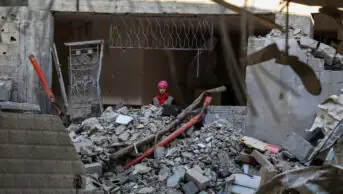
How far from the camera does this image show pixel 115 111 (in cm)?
888

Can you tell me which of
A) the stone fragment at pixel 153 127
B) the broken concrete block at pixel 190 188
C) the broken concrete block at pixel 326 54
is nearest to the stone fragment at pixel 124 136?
the stone fragment at pixel 153 127

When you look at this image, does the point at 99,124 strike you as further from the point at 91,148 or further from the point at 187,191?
the point at 187,191

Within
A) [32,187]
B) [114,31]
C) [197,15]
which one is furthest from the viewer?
[114,31]

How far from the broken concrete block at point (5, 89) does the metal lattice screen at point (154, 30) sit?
207cm

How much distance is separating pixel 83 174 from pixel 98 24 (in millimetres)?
6446

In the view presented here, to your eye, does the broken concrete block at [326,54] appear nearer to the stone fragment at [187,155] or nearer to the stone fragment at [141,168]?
the stone fragment at [187,155]

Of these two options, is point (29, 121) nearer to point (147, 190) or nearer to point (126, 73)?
point (147, 190)

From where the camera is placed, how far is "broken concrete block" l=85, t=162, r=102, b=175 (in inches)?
292

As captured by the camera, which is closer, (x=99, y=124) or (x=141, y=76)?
(x=99, y=124)

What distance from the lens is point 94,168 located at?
24.5 feet

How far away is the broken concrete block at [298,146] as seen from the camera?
7.23m

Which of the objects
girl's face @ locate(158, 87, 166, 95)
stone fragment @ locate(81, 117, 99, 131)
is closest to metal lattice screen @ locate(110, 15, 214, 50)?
girl's face @ locate(158, 87, 166, 95)

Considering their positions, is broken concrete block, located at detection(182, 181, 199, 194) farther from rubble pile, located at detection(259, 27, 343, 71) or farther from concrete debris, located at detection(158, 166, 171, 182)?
rubble pile, located at detection(259, 27, 343, 71)

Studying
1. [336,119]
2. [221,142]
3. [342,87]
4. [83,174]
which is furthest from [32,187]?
[342,87]
